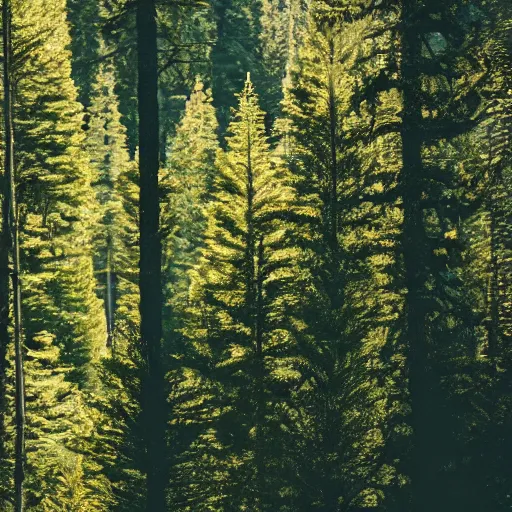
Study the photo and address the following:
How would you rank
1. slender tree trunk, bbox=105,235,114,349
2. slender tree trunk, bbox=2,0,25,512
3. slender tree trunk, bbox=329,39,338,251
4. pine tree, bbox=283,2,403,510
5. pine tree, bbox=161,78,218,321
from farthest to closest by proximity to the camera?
1. slender tree trunk, bbox=105,235,114,349
2. pine tree, bbox=161,78,218,321
3. slender tree trunk, bbox=329,39,338,251
4. pine tree, bbox=283,2,403,510
5. slender tree trunk, bbox=2,0,25,512

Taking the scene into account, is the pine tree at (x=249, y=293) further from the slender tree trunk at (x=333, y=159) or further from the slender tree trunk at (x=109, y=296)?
the slender tree trunk at (x=109, y=296)

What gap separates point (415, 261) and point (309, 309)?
8.85ft

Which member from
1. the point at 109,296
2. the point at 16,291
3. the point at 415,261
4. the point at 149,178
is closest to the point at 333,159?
the point at 415,261

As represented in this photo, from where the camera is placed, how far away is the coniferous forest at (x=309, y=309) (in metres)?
16.1

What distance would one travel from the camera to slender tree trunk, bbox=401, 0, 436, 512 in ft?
57.5

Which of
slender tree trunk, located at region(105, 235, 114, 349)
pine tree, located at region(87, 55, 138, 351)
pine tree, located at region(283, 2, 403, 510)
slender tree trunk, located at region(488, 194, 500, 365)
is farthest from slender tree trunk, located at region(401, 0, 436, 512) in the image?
slender tree trunk, located at region(105, 235, 114, 349)

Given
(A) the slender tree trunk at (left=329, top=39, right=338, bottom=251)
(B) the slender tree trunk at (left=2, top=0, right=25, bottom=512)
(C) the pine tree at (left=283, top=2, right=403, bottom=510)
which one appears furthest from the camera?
(A) the slender tree trunk at (left=329, top=39, right=338, bottom=251)

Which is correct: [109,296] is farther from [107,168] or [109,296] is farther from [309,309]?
[309,309]

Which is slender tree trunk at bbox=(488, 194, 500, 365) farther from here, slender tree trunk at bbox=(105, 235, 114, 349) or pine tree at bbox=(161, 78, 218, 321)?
slender tree trunk at bbox=(105, 235, 114, 349)

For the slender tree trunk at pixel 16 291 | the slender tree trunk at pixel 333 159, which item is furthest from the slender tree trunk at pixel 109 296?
the slender tree trunk at pixel 16 291

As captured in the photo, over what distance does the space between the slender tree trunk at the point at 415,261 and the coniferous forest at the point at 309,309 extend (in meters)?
0.04

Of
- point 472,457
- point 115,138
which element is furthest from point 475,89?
point 115,138

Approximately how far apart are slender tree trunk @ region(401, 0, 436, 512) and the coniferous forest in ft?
0.14

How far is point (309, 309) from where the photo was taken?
64.5 feet
